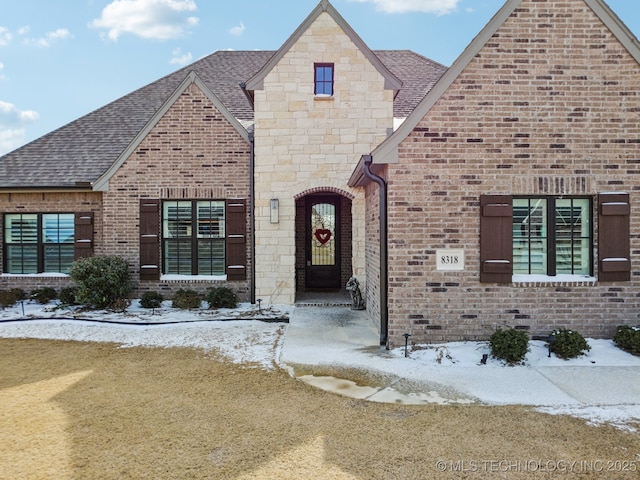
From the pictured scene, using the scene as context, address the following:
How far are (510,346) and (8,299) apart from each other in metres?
12.2

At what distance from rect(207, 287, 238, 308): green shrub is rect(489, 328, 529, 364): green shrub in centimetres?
666

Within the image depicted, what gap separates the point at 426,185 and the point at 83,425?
5.77m

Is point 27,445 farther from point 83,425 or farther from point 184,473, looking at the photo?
point 184,473

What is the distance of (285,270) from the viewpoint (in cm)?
1221

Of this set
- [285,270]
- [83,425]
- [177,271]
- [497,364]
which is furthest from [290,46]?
[83,425]

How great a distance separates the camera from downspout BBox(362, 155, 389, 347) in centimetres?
790

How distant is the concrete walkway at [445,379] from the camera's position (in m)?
5.52

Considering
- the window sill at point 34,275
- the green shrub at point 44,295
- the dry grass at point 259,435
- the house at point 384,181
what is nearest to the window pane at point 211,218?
the house at point 384,181

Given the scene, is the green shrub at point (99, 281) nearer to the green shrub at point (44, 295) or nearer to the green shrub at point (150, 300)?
the green shrub at point (150, 300)

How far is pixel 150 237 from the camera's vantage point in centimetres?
1217

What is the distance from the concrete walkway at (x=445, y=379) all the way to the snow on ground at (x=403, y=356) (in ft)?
0.04

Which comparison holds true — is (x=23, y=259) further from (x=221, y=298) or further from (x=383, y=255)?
(x=383, y=255)

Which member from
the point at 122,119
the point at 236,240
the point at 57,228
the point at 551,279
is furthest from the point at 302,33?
the point at 57,228

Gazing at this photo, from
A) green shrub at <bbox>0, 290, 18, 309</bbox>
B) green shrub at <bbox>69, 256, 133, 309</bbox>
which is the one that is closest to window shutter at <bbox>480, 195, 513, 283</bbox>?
green shrub at <bbox>69, 256, 133, 309</bbox>
